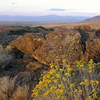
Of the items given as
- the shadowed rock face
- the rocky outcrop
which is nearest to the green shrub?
the rocky outcrop

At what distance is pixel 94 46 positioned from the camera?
6000 millimetres

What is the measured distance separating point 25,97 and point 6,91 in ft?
2.04

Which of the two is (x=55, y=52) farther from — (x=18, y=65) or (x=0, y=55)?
(x=0, y=55)

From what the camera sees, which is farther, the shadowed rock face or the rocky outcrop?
the rocky outcrop

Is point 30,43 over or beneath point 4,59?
over

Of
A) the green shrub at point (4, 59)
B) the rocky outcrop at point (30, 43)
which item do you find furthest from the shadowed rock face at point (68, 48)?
the green shrub at point (4, 59)

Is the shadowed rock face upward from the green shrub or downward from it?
upward

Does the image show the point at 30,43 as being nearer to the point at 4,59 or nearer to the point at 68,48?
the point at 4,59

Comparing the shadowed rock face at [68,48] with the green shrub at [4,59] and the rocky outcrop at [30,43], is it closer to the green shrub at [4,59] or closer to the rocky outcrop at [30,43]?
the rocky outcrop at [30,43]

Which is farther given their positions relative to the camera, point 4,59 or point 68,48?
point 4,59

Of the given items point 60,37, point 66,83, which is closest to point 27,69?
point 60,37

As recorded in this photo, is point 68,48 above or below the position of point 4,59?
above

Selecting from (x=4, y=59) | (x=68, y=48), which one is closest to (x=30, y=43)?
(x=4, y=59)

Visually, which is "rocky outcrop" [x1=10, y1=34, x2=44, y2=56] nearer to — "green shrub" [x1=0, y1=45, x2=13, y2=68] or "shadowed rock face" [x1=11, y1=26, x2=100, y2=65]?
"shadowed rock face" [x1=11, y1=26, x2=100, y2=65]
